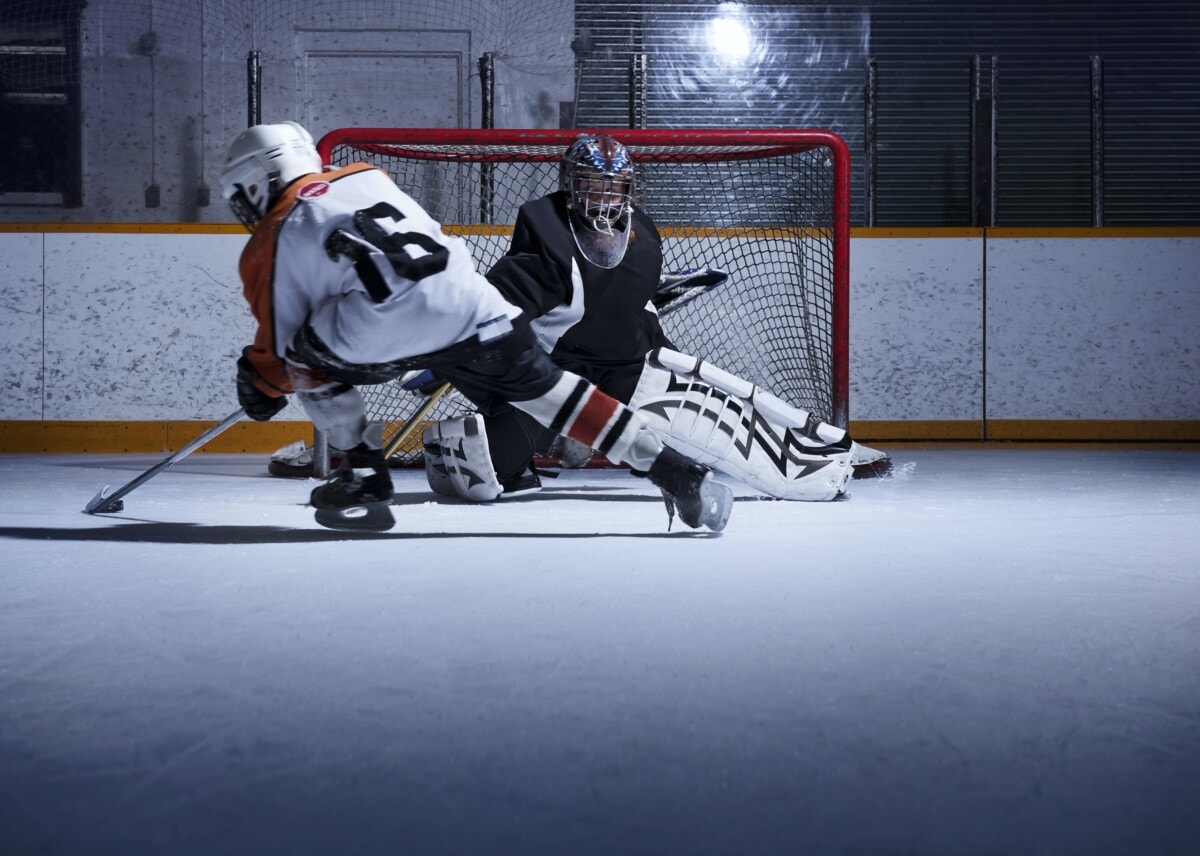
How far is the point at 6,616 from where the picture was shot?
6.07ft

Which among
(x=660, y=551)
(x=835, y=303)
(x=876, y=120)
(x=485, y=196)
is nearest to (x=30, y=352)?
(x=485, y=196)

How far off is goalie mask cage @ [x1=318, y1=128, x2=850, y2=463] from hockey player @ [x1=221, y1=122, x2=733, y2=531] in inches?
79.8

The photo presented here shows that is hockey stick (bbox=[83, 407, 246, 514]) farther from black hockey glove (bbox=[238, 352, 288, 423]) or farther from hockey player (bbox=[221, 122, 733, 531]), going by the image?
hockey player (bbox=[221, 122, 733, 531])

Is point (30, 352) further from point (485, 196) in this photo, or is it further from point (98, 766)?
point (98, 766)

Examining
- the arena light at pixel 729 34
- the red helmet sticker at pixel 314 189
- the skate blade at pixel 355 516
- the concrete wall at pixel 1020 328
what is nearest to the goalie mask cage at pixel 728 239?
the concrete wall at pixel 1020 328

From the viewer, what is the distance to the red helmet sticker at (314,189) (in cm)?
245

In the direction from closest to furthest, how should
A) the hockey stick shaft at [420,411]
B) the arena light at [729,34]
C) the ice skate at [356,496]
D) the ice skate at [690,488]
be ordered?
the ice skate at [690,488] < the ice skate at [356,496] < the hockey stick shaft at [420,411] < the arena light at [729,34]

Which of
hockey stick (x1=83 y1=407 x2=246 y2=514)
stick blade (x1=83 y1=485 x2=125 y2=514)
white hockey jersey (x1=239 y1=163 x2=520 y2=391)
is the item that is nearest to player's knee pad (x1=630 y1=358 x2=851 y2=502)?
white hockey jersey (x1=239 y1=163 x2=520 y2=391)

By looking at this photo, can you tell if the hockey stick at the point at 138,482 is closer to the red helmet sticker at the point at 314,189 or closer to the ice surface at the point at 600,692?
the ice surface at the point at 600,692

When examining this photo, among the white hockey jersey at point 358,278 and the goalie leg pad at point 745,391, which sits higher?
the white hockey jersey at point 358,278

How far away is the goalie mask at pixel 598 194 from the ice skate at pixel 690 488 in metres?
0.89

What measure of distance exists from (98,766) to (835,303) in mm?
3483

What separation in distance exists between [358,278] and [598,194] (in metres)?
1.00

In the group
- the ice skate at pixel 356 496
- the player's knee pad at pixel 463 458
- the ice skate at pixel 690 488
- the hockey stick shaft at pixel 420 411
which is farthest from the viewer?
the hockey stick shaft at pixel 420 411
